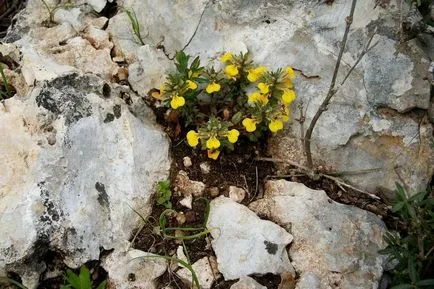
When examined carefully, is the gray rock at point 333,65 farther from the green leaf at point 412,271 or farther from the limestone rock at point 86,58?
the green leaf at point 412,271

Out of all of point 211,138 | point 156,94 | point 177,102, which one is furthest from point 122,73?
point 211,138

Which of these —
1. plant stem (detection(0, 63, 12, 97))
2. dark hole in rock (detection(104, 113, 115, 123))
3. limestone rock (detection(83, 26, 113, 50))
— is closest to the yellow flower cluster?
dark hole in rock (detection(104, 113, 115, 123))

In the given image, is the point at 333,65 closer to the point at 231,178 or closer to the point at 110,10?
the point at 231,178

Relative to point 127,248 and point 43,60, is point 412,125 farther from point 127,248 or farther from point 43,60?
point 43,60

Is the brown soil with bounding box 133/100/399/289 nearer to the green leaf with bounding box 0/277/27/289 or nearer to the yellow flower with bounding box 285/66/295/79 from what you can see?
the yellow flower with bounding box 285/66/295/79

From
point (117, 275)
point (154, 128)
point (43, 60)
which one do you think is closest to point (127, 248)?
Result: point (117, 275)

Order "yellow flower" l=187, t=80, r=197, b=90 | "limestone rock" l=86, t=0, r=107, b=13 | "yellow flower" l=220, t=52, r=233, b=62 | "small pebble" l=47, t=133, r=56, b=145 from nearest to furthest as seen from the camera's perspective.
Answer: "small pebble" l=47, t=133, r=56, b=145, "yellow flower" l=187, t=80, r=197, b=90, "yellow flower" l=220, t=52, r=233, b=62, "limestone rock" l=86, t=0, r=107, b=13
